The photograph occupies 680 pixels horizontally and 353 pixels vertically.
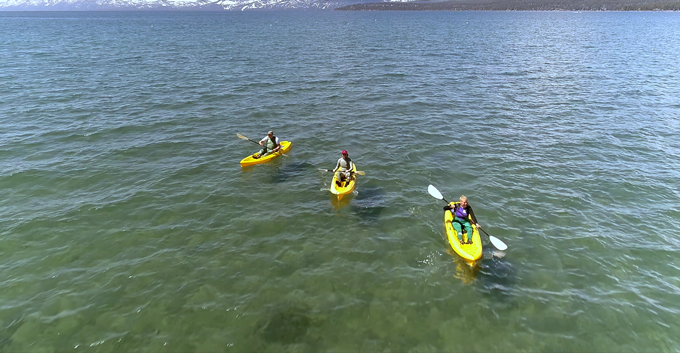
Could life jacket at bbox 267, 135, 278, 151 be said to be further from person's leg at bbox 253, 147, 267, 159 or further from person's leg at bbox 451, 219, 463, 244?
person's leg at bbox 451, 219, 463, 244

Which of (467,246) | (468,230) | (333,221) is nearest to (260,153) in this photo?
(333,221)

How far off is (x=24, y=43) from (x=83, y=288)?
85.6 m

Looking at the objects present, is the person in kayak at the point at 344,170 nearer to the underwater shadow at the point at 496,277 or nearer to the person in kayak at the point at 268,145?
the person in kayak at the point at 268,145

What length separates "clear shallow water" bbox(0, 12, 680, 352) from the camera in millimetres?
11648

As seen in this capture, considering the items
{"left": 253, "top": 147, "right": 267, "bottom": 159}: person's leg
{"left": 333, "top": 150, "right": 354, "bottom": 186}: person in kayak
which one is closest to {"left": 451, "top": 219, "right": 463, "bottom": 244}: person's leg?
{"left": 333, "top": 150, "right": 354, "bottom": 186}: person in kayak

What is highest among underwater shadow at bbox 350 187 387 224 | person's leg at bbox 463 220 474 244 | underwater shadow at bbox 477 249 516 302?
person's leg at bbox 463 220 474 244

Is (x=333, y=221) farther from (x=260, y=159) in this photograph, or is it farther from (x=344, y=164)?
(x=260, y=159)

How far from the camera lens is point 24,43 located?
70438mm

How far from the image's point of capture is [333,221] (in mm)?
17141

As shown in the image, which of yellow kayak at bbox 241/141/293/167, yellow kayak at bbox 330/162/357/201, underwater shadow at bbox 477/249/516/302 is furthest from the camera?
yellow kayak at bbox 241/141/293/167

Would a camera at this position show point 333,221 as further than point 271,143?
No

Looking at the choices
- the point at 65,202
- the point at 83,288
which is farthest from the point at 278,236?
the point at 65,202

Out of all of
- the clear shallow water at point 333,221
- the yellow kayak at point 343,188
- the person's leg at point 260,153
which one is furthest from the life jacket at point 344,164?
the person's leg at point 260,153

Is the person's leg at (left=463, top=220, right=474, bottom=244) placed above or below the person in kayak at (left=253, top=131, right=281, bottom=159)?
below
